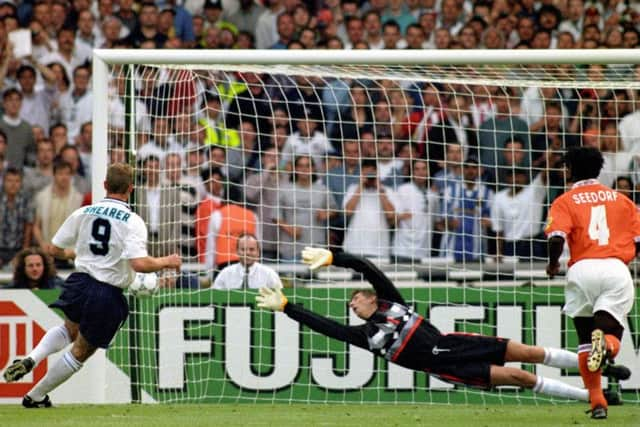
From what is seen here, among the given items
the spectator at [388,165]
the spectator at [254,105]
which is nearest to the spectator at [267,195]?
the spectator at [254,105]

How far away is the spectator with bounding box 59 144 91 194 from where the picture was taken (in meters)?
15.7

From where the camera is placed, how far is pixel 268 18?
57.8 ft

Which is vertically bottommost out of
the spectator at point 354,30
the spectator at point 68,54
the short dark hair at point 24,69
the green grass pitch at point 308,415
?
the green grass pitch at point 308,415

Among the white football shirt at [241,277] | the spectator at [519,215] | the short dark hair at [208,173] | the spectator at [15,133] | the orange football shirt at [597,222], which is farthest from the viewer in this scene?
the spectator at [15,133]

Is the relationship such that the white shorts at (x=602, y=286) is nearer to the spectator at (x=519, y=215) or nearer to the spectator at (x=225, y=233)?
the spectator at (x=519, y=215)

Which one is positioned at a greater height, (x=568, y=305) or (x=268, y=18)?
(x=268, y=18)

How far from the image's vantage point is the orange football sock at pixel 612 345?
9.64 metres

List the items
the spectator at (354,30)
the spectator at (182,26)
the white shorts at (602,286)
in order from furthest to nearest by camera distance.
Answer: the spectator at (182,26)
the spectator at (354,30)
the white shorts at (602,286)

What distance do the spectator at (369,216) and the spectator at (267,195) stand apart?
0.75 meters

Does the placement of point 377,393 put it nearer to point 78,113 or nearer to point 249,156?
point 249,156

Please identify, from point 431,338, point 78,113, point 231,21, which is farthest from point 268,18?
point 431,338

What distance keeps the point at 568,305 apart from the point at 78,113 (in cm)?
832

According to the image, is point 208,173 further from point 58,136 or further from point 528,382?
point 528,382

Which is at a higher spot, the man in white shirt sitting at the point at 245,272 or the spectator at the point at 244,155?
the spectator at the point at 244,155
